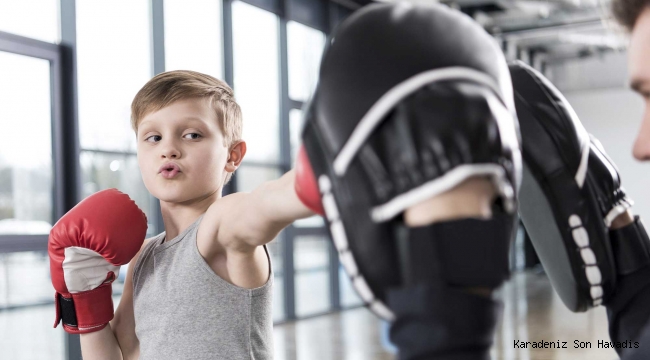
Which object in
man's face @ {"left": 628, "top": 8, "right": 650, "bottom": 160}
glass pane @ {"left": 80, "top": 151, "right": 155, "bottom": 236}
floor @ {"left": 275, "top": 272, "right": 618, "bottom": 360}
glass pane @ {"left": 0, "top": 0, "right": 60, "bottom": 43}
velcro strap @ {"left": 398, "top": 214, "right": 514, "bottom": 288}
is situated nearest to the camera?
velcro strap @ {"left": 398, "top": 214, "right": 514, "bottom": 288}

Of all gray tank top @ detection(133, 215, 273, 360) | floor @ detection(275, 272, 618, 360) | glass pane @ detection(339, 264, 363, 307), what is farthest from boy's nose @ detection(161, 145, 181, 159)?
glass pane @ detection(339, 264, 363, 307)

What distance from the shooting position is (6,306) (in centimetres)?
376

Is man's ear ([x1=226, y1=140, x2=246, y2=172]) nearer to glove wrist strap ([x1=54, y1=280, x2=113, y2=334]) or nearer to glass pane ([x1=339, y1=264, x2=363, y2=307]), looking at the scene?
glove wrist strap ([x1=54, y1=280, x2=113, y2=334])

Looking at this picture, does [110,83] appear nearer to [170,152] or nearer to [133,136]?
[133,136]

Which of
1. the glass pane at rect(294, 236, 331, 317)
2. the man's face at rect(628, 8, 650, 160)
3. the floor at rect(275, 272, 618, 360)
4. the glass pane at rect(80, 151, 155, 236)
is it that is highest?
the glass pane at rect(80, 151, 155, 236)

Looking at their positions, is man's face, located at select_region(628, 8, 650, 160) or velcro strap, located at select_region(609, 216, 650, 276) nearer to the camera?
man's face, located at select_region(628, 8, 650, 160)

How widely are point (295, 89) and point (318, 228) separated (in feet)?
4.57

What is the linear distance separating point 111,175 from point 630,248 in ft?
13.3

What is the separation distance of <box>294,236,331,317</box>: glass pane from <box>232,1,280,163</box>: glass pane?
1.01 meters

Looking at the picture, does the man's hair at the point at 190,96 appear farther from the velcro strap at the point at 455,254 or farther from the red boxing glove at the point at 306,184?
the velcro strap at the point at 455,254

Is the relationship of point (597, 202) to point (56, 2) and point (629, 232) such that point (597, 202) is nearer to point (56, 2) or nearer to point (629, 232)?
point (629, 232)

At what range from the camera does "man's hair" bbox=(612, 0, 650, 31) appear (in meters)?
0.61

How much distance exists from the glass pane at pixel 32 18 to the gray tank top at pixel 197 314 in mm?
3090

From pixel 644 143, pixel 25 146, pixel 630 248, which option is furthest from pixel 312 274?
pixel 644 143
